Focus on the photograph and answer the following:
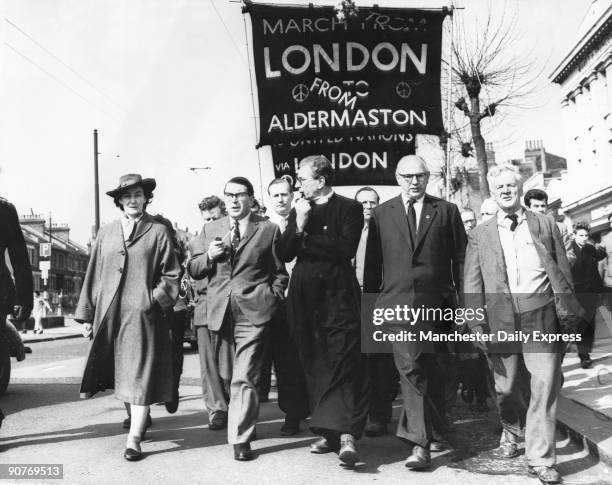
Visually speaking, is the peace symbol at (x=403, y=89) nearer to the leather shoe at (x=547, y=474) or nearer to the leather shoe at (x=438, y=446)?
the leather shoe at (x=438, y=446)

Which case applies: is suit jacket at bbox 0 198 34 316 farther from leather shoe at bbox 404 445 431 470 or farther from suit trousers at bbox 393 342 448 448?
leather shoe at bbox 404 445 431 470

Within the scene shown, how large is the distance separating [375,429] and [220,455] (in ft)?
4.35

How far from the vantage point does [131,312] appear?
15.9 ft

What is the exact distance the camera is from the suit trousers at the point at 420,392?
14.2 ft

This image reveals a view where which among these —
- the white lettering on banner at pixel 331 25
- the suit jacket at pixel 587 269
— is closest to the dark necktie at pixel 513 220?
the white lettering on banner at pixel 331 25

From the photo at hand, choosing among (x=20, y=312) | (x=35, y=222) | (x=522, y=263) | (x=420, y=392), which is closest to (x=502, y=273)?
(x=522, y=263)

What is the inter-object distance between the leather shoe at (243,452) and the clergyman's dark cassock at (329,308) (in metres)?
0.47

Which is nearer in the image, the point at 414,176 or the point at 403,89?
the point at 414,176

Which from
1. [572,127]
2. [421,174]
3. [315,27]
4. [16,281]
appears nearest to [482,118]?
[315,27]

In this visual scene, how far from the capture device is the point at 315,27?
6.24m

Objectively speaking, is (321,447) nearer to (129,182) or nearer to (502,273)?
(502,273)

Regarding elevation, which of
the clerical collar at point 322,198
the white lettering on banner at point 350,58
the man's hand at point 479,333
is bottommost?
the man's hand at point 479,333

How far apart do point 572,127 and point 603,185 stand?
17.1 ft

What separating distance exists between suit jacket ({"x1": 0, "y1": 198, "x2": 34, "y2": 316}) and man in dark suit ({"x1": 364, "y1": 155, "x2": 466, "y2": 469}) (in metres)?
2.53
